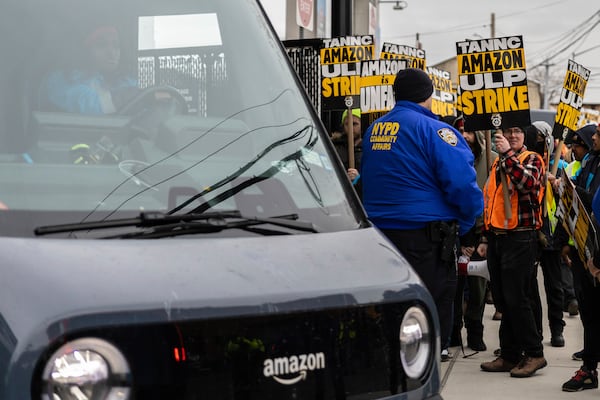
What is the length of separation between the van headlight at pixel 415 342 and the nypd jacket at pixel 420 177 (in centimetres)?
249

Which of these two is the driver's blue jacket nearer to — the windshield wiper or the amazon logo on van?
the windshield wiper

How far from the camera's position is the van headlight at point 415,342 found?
→ 10.00ft

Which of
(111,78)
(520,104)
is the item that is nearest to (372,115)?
(520,104)

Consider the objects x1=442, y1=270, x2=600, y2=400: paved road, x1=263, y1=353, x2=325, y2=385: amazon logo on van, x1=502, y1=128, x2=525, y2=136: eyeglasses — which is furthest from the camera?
x1=502, y1=128, x2=525, y2=136: eyeglasses

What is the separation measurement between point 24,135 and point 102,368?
3.10 feet

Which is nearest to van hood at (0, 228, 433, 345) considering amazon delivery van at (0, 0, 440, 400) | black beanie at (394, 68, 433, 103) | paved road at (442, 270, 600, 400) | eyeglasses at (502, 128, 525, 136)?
amazon delivery van at (0, 0, 440, 400)

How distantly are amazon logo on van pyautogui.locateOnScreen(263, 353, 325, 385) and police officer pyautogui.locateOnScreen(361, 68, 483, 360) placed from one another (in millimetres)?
2823

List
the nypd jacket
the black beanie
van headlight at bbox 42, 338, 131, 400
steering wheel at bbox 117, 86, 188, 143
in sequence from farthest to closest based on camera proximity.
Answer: the black beanie, the nypd jacket, steering wheel at bbox 117, 86, 188, 143, van headlight at bbox 42, 338, 131, 400

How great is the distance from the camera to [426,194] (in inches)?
221

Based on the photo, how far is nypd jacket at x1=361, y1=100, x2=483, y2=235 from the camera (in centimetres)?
554

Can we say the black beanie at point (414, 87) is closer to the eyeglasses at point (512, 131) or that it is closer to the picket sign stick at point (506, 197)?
the picket sign stick at point (506, 197)

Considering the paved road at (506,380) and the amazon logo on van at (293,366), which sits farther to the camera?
the paved road at (506,380)

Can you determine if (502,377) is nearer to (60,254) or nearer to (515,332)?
(515,332)

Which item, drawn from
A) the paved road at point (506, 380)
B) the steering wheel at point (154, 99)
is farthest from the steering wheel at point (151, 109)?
the paved road at point (506, 380)
